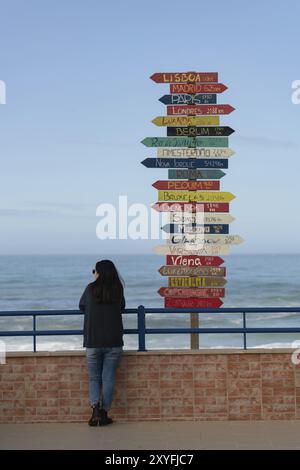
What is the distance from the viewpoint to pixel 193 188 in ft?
29.9

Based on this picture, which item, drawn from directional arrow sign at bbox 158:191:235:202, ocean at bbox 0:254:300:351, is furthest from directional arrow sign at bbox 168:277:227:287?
ocean at bbox 0:254:300:351

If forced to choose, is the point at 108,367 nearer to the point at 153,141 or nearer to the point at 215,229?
the point at 215,229

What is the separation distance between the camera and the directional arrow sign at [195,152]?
913cm

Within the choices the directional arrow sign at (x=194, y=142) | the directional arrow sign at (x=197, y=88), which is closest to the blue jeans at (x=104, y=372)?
the directional arrow sign at (x=194, y=142)

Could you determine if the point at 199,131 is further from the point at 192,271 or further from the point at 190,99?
the point at 192,271

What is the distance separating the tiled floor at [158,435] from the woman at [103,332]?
12.4 inches

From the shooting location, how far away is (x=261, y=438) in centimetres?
725

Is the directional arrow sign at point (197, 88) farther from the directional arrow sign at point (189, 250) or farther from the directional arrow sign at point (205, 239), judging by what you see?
the directional arrow sign at point (189, 250)

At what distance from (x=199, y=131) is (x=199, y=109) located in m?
0.27

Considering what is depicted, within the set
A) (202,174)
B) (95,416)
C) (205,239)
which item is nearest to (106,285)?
(95,416)

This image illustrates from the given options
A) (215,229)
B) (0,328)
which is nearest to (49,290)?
(0,328)
